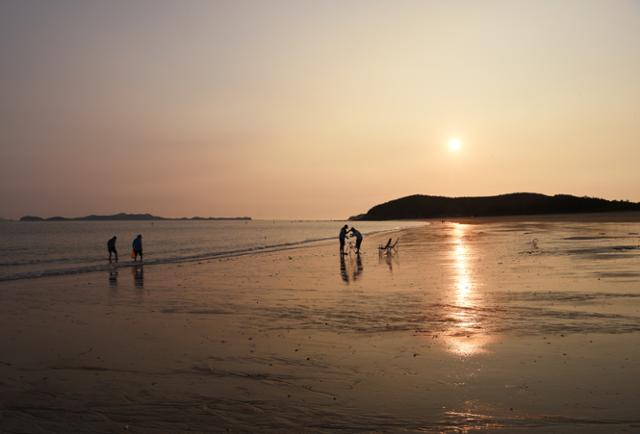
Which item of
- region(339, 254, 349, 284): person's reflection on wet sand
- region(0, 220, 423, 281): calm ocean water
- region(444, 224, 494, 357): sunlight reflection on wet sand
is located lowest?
region(0, 220, 423, 281): calm ocean water

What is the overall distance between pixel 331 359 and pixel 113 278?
18815 mm

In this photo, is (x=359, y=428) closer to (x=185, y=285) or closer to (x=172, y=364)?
(x=172, y=364)

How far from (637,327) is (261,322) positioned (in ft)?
26.1

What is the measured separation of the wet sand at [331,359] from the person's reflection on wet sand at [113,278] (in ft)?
10.7

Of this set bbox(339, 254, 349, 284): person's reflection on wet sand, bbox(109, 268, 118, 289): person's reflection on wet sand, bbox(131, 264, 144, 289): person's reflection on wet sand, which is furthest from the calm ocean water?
bbox(339, 254, 349, 284): person's reflection on wet sand

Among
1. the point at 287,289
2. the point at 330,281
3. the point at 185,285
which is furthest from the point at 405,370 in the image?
the point at 185,285

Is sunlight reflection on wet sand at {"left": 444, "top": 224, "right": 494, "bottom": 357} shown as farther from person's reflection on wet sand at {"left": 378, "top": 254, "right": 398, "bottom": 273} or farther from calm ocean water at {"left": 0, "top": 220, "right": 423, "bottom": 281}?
calm ocean water at {"left": 0, "top": 220, "right": 423, "bottom": 281}

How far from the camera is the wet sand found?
664 cm

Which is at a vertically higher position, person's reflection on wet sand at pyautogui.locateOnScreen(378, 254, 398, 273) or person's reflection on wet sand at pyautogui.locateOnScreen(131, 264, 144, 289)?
person's reflection on wet sand at pyautogui.locateOnScreen(378, 254, 398, 273)

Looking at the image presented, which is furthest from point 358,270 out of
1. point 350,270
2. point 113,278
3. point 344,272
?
point 113,278

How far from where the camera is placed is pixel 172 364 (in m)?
9.27

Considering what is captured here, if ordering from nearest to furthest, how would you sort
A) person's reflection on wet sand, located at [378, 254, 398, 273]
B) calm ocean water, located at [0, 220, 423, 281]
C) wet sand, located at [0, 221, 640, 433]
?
1. wet sand, located at [0, 221, 640, 433]
2. person's reflection on wet sand, located at [378, 254, 398, 273]
3. calm ocean water, located at [0, 220, 423, 281]

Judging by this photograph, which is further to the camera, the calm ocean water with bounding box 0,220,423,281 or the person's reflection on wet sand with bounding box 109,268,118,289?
the calm ocean water with bounding box 0,220,423,281

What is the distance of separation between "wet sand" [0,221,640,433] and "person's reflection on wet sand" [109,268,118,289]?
128 inches
